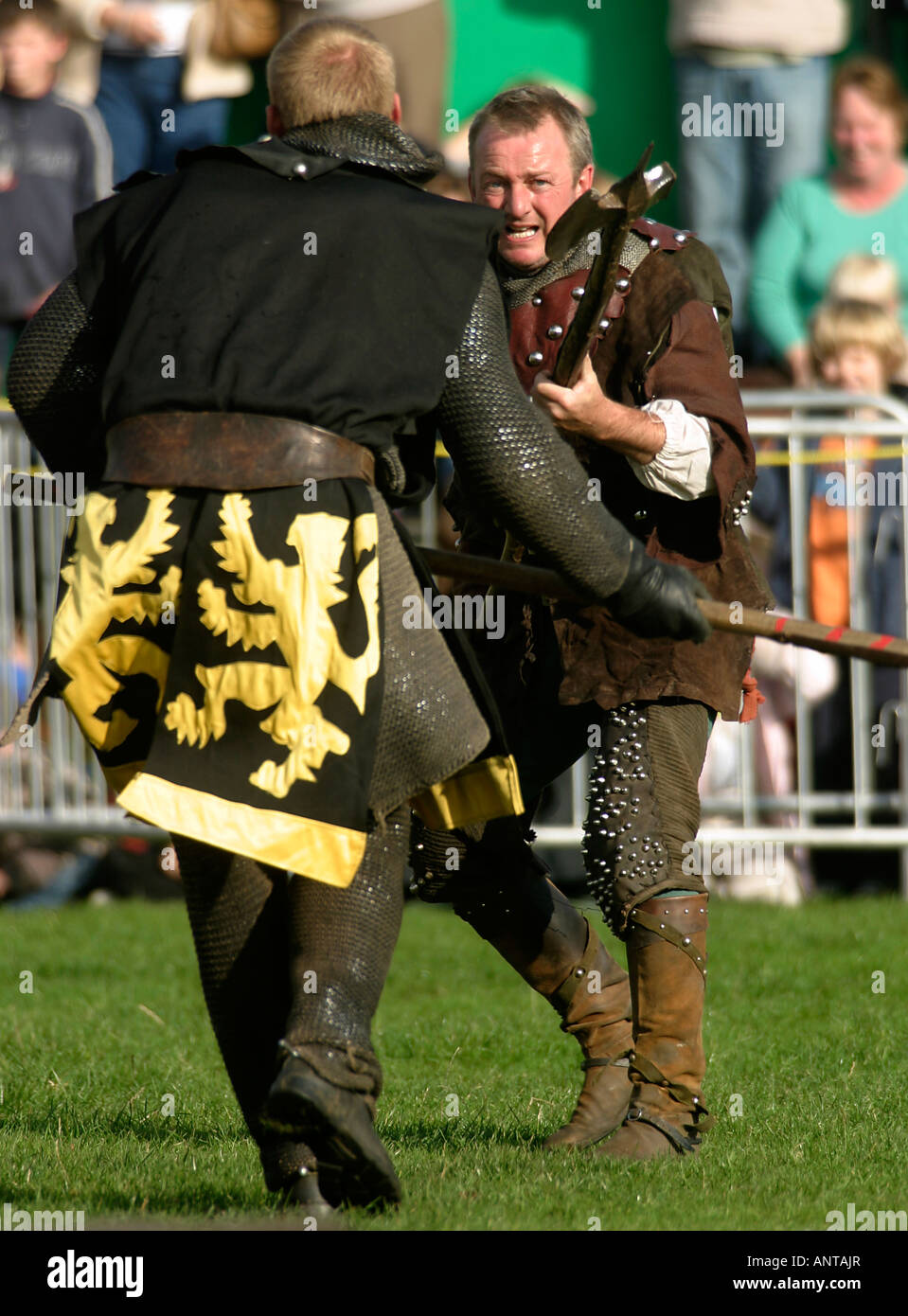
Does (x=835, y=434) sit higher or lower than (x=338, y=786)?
higher

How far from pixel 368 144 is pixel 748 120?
589 centimetres

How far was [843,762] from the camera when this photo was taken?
7723 millimetres

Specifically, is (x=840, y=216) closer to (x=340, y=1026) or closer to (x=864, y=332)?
(x=864, y=332)

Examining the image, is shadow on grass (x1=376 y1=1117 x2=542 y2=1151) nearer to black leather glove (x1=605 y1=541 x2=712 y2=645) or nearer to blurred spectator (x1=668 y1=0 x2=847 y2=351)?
black leather glove (x1=605 y1=541 x2=712 y2=645)

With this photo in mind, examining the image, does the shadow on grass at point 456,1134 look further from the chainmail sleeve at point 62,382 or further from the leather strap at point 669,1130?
the chainmail sleeve at point 62,382

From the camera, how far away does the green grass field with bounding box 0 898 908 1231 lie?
3551 millimetres

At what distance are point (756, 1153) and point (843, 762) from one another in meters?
3.90

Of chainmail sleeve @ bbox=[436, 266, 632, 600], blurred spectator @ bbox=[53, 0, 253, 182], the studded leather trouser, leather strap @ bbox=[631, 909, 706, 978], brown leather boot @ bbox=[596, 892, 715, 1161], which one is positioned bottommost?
brown leather boot @ bbox=[596, 892, 715, 1161]

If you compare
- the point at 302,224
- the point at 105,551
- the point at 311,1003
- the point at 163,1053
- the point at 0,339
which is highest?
the point at 0,339

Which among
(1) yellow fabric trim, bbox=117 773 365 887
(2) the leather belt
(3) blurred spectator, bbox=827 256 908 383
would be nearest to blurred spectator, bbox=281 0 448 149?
(3) blurred spectator, bbox=827 256 908 383

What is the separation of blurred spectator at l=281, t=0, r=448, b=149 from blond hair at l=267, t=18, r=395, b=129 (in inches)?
244
